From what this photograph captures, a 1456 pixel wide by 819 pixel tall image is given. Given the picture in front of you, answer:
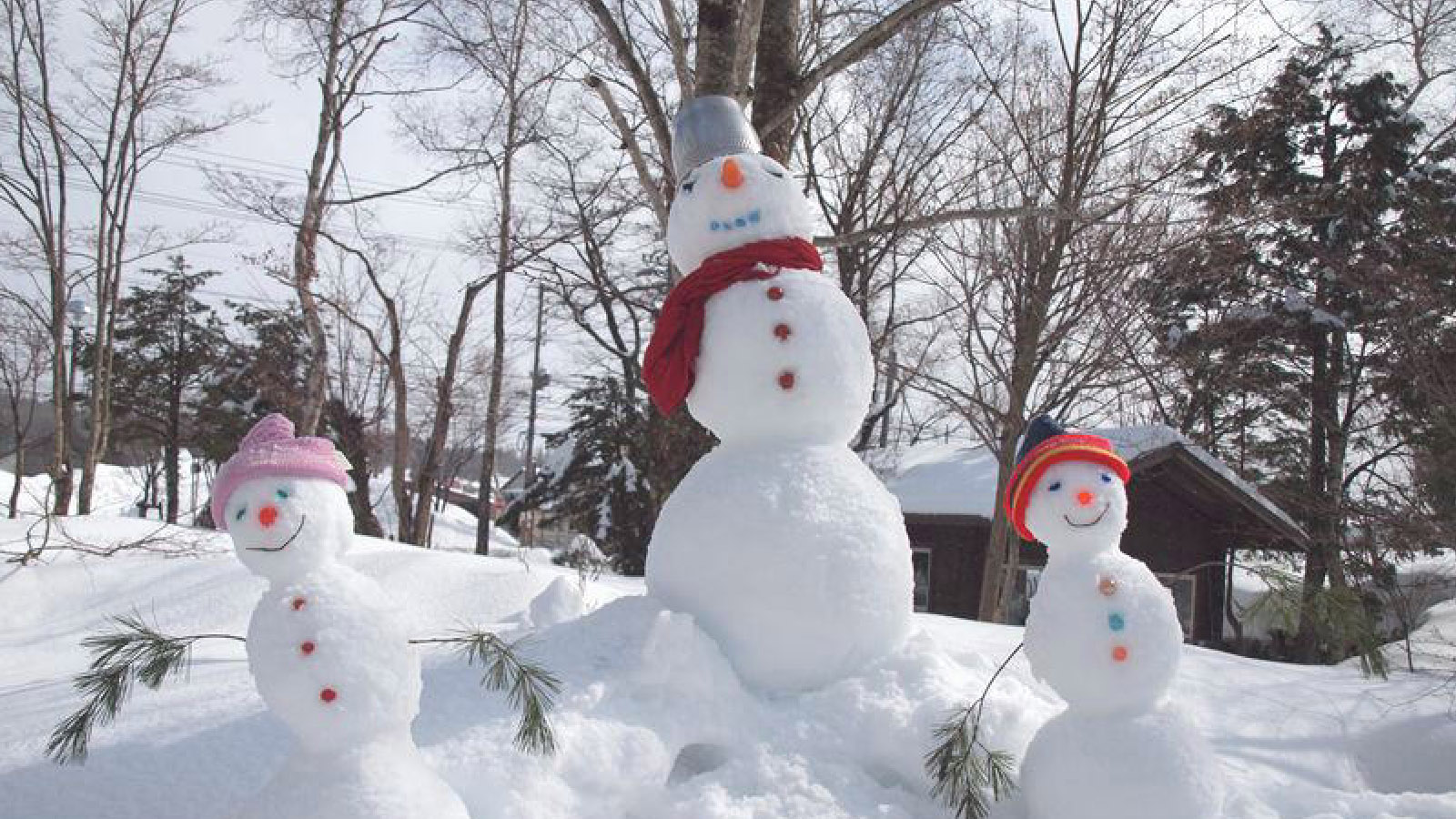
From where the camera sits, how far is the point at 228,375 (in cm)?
2078

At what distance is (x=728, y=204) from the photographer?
11.2 ft

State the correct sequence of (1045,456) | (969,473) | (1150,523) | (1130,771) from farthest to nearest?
(969,473) → (1150,523) → (1045,456) → (1130,771)

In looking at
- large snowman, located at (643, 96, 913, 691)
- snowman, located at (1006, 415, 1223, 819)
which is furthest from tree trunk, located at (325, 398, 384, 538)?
snowman, located at (1006, 415, 1223, 819)

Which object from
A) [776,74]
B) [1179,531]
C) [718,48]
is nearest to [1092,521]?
[718,48]

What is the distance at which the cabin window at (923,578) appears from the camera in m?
14.5

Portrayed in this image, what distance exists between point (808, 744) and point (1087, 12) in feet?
25.8

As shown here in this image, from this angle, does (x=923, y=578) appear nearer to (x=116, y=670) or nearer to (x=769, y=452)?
(x=769, y=452)

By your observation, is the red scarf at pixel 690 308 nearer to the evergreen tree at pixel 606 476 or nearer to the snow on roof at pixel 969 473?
the snow on roof at pixel 969 473

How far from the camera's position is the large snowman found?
2.99 meters

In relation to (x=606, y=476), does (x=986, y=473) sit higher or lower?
higher

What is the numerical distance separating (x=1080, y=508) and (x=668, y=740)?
1.32 m

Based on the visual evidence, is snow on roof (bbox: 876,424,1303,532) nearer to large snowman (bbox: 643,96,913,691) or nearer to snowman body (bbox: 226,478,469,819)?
large snowman (bbox: 643,96,913,691)

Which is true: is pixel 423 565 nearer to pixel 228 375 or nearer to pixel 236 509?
pixel 236 509

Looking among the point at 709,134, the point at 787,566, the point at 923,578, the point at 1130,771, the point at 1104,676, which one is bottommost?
the point at 923,578
